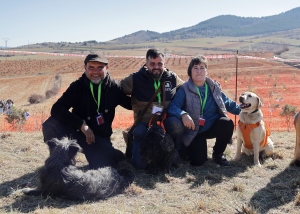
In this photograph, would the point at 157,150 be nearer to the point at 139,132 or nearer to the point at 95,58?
the point at 139,132

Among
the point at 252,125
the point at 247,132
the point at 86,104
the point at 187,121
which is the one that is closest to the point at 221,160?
the point at 247,132

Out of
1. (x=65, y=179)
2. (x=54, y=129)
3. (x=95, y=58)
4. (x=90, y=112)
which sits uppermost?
(x=95, y=58)

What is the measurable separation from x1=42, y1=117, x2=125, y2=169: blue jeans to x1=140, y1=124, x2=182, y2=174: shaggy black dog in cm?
53

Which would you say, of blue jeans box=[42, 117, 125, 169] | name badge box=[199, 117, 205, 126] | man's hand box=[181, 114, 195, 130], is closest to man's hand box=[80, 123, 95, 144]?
blue jeans box=[42, 117, 125, 169]

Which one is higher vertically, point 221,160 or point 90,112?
point 90,112

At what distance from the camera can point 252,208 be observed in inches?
135

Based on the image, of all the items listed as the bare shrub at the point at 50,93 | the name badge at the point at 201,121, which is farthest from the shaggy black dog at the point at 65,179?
the bare shrub at the point at 50,93

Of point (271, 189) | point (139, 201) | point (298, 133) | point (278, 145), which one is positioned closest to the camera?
point (139, 201)

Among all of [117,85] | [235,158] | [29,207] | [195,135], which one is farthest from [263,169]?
[29,207]

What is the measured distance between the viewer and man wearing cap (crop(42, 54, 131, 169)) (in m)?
4.41

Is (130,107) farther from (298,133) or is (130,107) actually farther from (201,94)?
(298,133)

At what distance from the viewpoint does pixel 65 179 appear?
3.58 meters

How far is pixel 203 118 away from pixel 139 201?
1.73 metres

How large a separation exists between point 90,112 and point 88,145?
17.9 inches
